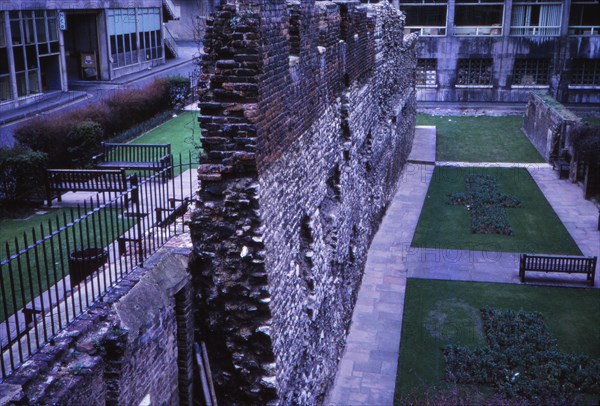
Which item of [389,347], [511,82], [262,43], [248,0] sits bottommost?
[389,347]

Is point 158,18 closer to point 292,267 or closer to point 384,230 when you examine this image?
point 384,230

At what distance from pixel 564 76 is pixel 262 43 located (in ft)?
114

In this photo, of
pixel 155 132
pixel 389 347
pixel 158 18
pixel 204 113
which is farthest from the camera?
pixel 158 18

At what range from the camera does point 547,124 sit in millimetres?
25406

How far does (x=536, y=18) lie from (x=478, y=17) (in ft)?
11.2

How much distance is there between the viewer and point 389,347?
1159cm

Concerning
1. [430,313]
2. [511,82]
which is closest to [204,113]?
[430,313]

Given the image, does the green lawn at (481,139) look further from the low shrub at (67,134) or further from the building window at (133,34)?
the building window at (133,34)

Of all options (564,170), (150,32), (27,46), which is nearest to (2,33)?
(27,46)

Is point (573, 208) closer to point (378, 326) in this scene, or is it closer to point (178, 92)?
point (378, 326)

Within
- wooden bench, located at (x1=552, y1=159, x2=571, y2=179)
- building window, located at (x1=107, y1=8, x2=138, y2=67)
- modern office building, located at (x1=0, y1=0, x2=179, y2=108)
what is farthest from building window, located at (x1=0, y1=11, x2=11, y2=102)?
wooden bench, located at (x1=552, y1=159, x2=571, y2=179)

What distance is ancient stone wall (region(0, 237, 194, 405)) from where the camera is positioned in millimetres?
4918

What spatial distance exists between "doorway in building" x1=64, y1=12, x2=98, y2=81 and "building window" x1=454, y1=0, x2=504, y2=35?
2157 cm

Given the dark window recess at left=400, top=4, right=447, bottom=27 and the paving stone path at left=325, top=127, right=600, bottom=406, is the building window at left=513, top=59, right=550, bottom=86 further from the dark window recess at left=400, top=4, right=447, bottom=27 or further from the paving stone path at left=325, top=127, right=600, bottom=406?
the paving stone path at left=325, top=127, right=600, bottom=406
